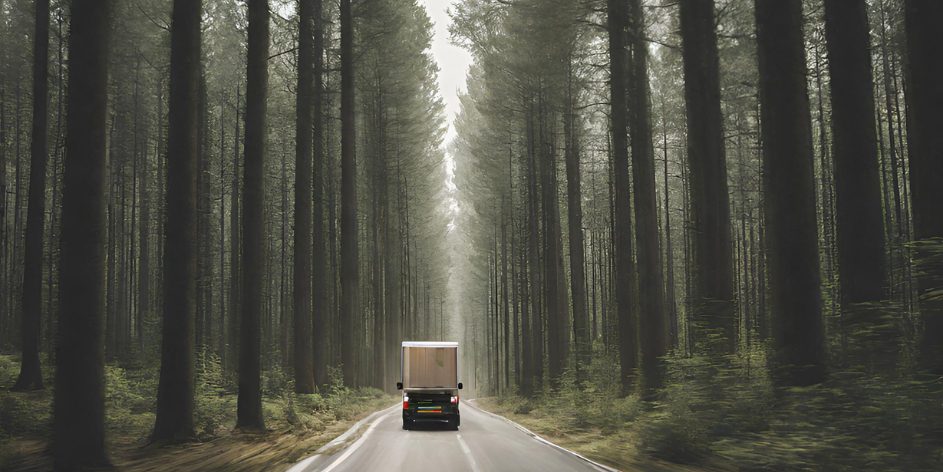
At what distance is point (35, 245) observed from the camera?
18859mm

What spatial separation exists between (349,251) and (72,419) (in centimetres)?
1681

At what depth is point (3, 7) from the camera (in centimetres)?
3512

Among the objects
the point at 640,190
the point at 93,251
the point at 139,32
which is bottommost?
the point at 93,251

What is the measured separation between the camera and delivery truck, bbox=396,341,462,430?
63.0 ft

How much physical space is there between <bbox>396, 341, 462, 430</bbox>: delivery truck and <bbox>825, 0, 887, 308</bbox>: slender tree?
1206 cm

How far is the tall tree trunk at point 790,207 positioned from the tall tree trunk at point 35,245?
1893 centimetres

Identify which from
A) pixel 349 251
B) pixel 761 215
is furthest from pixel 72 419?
pixel 761 215

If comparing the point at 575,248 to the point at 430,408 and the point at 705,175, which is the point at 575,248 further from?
the point at 705,175

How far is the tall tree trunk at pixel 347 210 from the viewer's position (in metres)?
25.8

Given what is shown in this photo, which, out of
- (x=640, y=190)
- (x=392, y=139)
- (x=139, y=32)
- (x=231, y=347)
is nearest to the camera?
(x=640, y=190)

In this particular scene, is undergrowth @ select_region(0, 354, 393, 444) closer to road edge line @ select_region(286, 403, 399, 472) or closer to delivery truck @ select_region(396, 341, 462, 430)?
road edge line @ select_region(286, 403, 399, 472)

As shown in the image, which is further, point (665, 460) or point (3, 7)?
point (3, 7)

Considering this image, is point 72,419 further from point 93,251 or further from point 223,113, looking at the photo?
point 223,113

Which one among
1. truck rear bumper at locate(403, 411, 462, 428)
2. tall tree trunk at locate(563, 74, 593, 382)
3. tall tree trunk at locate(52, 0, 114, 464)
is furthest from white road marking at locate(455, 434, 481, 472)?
tall tree trunk at locate(563, 74, 593, 382)
